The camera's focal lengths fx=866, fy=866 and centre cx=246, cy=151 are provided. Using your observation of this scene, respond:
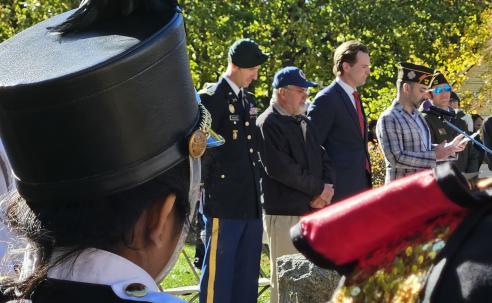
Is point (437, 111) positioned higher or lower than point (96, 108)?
lower

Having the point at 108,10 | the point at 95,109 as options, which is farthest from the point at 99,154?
the point at 108,10

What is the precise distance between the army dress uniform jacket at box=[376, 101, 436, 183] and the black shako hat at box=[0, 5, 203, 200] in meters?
4.64

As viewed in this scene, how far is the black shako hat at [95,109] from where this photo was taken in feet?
5.19

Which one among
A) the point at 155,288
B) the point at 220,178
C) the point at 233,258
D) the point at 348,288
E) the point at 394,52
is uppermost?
the point at 348,288

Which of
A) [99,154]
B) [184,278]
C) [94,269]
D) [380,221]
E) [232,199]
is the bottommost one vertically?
[184,278]

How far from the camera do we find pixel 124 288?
161 cm

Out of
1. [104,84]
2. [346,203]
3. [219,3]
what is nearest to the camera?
[346,203]

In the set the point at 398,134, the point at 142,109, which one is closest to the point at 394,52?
the point at 398,134

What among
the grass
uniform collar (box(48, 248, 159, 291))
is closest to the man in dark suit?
the grass

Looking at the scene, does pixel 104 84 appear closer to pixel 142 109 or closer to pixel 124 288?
pixel 142 109

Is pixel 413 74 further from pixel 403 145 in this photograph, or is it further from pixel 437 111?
pixel 437 111

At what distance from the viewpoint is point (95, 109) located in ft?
5.25

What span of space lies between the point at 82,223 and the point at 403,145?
193 inches

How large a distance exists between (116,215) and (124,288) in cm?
14
